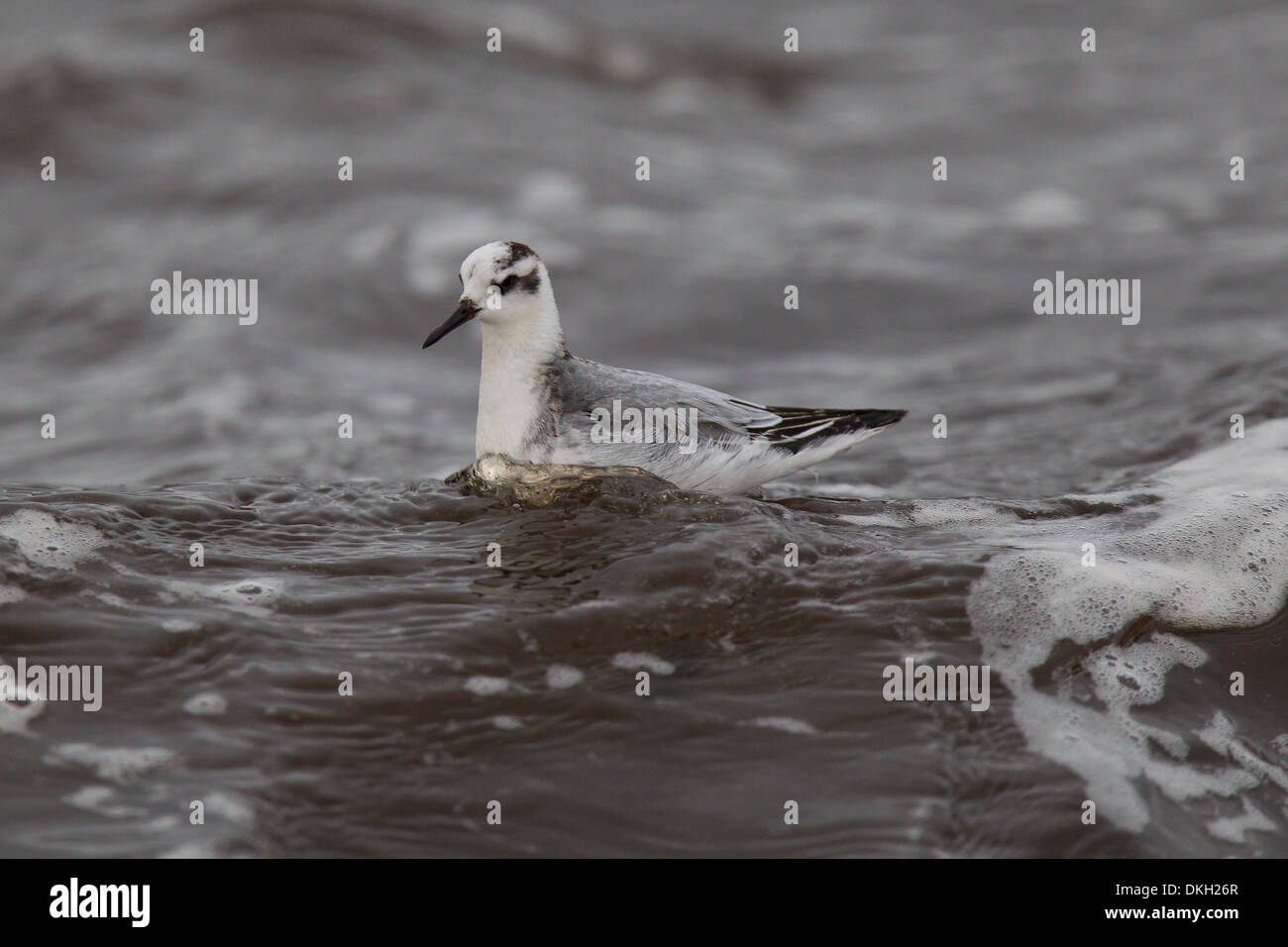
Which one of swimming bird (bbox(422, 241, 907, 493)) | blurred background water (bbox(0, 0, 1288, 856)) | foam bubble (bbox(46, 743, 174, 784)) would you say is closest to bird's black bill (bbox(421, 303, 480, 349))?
swimming bird (bbox(422, 241, 907, 493))

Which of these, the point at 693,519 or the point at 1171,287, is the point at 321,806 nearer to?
the point at 693,519

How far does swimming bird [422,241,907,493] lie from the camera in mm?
6008

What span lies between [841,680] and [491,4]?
1253cm

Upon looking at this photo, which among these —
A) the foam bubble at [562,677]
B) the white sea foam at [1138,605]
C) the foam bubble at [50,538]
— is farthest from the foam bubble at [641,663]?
the foam bubble at [50,538]

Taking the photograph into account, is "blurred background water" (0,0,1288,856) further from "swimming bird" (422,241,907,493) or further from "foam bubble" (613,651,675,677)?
"swimming bird" (422,241,907,493)

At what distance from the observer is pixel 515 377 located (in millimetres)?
6152

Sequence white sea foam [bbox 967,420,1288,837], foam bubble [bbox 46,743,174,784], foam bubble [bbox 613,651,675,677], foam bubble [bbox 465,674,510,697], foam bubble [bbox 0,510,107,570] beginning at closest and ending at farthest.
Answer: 1. foam bubble [bbox 46,743,174,784]
2. white sea foam [bbox 967,420,1288,837]
3. foam bubble [bbox 465,674,510,697]
4. foam bubble [bbox 613,651,675,677]
5. foam bubble [bbox 0,510,107,570]

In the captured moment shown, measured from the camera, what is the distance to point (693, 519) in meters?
5.89

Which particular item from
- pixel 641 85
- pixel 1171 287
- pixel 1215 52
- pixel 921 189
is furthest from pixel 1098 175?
pixel 641 85

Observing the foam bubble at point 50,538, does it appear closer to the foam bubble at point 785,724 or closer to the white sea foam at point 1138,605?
the foam bubble at point 785,724

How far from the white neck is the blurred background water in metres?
0.34

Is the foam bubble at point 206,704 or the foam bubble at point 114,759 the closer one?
the foam bubble at point 114,759

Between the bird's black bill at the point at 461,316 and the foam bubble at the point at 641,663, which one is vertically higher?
the bird's black bill at the point at 461,316

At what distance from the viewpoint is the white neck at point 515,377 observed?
6074 mm
